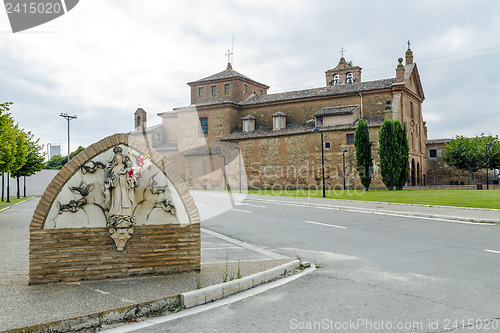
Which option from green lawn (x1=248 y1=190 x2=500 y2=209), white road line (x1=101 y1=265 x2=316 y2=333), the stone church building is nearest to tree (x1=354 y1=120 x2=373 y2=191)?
the stone church building

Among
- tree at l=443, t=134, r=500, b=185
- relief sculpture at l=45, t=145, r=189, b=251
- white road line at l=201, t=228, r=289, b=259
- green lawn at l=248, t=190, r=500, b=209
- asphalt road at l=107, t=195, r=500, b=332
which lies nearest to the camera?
asphalt road at l=107, t=195, r=500, b=332

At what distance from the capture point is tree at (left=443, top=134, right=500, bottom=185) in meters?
56.1

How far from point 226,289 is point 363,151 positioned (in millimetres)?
38449

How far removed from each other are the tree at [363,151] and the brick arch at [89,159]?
3707 cm

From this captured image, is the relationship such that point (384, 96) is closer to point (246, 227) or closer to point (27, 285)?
point (246, 227)

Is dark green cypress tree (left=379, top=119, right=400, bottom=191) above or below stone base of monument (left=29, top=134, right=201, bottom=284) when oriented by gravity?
above

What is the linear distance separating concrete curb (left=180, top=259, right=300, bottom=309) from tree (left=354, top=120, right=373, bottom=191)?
3651 centimetres

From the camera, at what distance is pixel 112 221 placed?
6227mm

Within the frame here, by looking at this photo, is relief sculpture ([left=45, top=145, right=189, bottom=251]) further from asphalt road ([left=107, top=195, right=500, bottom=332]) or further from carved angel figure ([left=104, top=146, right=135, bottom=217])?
asphalt road ([left=107, top=195, right=500, bottom=332])

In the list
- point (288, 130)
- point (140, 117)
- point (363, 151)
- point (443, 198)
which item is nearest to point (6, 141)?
point (443, 198)

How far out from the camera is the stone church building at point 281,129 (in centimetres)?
4859

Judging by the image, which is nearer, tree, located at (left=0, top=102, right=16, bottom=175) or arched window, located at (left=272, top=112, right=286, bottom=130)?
tree, located at (left=0, top=102, right=16, bottom=175)

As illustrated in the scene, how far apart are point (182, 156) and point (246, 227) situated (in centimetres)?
4645

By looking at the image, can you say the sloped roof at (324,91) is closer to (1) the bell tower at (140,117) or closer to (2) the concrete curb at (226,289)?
(1) the bell tower at (140,117)
